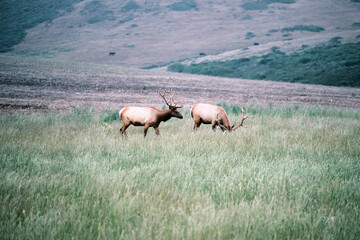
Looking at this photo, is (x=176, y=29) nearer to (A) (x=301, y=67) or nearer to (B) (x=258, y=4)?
(B) (x=258, y=4)

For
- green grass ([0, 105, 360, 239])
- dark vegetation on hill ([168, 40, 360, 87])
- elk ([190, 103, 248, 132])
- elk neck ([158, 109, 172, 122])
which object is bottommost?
dark vegetation on hill ([168, 40, 360, 87])

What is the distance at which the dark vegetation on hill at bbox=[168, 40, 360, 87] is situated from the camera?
3300 cm

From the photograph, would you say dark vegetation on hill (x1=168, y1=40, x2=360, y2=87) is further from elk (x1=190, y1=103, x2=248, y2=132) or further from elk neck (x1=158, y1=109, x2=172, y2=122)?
elk neck (x1=158, y1=109, x2=172, y2=122)

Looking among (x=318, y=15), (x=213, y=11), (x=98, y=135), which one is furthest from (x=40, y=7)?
(x=98, y=135)

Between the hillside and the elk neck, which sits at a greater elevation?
the elk neck

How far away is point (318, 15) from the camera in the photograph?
93.2 meters

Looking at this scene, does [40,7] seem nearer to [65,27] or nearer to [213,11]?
[65,27]

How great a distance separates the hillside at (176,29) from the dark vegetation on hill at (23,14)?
9.20ft

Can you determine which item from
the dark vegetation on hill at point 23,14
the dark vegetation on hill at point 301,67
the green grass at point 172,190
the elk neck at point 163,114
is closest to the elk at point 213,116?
the green grass at point 172,190

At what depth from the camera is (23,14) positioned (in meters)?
111

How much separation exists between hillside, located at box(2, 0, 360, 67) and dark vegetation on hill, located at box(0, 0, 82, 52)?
2.81 metres

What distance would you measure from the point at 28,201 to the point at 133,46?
8577 cm

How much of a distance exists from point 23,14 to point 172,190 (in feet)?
444

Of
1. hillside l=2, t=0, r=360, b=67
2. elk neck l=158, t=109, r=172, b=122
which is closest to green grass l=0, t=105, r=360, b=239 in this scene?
elk neck l=158, t=109, r=172, b=122
